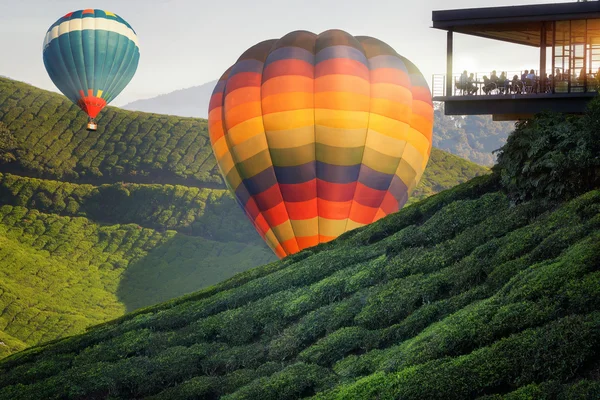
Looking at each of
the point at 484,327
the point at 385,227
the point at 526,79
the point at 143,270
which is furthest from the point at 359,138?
the point at 143,270

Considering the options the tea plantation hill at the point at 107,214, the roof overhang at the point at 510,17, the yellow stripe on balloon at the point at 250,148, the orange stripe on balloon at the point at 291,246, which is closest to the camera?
the roof overhang at the point at 510,17

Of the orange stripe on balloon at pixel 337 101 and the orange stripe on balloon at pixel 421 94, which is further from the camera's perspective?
the orange stripe on balloon at pixel 421 94

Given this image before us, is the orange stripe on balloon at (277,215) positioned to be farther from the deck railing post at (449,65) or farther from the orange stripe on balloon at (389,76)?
the deck railing post at (449,65)

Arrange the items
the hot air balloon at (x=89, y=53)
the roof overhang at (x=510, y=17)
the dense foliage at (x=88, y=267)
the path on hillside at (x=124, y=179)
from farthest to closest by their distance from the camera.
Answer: the path on hillside at (x=124, y=179) < the dense foliage at (x=88, y=267) < the hot air balloon at (x=89, y=53) < the roof overhang at (x=510, y=17)

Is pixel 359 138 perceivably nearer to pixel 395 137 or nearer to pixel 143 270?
pixel 395 137

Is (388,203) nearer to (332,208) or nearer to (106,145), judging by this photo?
(332,208)

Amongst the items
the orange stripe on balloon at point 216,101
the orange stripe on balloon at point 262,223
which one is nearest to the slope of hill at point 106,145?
the orange stripe on balloon at point 216,101

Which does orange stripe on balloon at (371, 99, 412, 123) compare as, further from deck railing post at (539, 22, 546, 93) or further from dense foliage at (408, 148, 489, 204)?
dense foliage at (408, 148, 489, 204)
